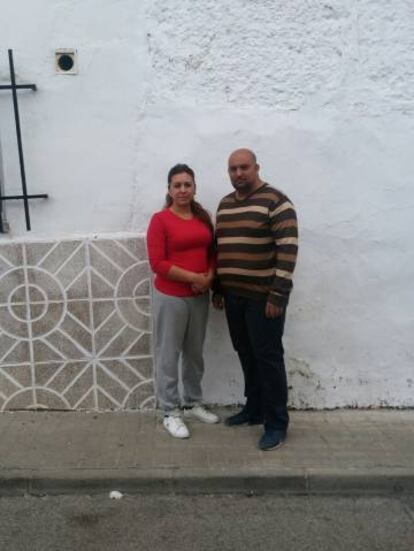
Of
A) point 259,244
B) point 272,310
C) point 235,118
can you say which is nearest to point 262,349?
point 272,310

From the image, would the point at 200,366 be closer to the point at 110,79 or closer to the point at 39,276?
the point at 39,276

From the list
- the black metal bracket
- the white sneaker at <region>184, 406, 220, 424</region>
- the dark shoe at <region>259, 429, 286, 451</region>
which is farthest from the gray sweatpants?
the black metal bracket

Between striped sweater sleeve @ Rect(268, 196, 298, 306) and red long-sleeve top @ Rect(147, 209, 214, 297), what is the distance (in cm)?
49

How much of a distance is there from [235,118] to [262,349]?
5.14ft

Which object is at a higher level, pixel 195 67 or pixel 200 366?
pixel 195 67

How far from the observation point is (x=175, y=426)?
3643 millimetres

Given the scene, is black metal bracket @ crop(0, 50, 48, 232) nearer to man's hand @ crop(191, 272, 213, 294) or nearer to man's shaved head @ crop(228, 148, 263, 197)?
man's hand @ crop(191, 272, 213, 294)

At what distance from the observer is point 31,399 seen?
3.96m

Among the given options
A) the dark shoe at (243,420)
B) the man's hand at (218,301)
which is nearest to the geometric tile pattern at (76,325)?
the man's hand at (218,301)

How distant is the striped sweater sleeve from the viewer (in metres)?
3.23

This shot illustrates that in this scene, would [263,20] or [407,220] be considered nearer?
[263,20]

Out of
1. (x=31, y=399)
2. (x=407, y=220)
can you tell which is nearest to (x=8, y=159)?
(x=31, y=399)

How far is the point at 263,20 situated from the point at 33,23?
152 cm

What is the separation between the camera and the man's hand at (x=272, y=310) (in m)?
3.29
